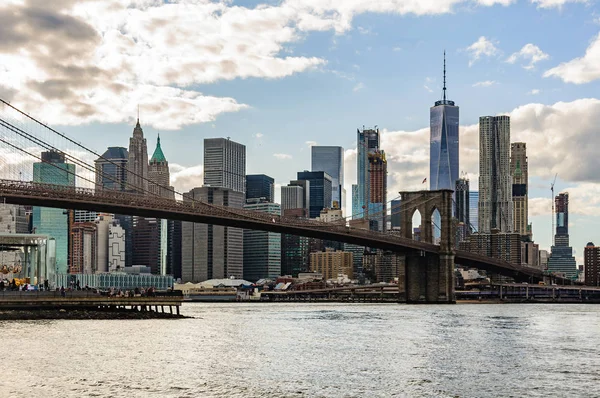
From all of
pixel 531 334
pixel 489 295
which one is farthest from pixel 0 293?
pixel 489 295

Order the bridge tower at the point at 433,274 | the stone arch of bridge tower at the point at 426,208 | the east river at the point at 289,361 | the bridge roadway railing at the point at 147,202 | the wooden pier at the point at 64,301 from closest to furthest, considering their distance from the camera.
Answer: the east river at the point at 289,361 → the wooden pier at the point at 64,301 → the bridge roadway railing at the point at 147,202 → the bridge tower at the point at 433,274 → the stone arch of bridge tower at the point at 426,208

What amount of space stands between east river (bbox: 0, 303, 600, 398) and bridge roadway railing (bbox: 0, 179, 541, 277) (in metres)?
17.5

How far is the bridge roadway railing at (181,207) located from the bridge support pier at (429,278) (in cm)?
201

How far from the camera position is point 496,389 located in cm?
3184

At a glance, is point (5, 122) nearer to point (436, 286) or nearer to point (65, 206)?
point (65, 206)

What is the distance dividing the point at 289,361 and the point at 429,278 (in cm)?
7720

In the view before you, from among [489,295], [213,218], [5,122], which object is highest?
[5,122]

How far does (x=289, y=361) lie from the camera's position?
1554 inches

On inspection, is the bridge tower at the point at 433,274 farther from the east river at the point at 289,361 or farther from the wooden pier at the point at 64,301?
the east river at the point at 289,361

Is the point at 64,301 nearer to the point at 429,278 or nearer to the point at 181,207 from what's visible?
the point at 181,207

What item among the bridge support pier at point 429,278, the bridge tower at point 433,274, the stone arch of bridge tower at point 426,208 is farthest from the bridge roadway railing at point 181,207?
the stone arch of bridge tower at point 426,208

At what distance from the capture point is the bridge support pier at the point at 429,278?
114 m

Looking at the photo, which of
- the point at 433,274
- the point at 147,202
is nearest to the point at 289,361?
the point at 147,202

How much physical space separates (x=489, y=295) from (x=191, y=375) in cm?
13999
